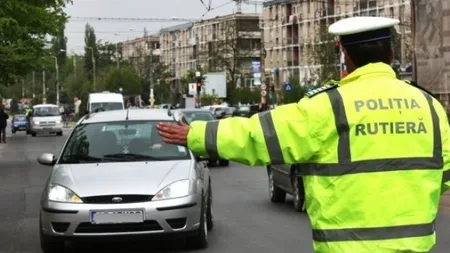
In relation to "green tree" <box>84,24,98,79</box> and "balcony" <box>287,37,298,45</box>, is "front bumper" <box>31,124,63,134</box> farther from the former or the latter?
"green tree" <box>84,24,98,79</box>

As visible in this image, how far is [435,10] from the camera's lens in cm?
2572

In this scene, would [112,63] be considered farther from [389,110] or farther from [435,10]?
[389,110]

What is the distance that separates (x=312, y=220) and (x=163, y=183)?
6449mm

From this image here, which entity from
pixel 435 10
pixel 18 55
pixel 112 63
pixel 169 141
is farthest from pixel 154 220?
pixel 112 63

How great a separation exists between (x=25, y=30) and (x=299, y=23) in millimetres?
85322

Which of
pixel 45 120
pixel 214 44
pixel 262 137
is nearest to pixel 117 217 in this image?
pixel 262 137

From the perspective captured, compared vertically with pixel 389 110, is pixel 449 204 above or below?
below

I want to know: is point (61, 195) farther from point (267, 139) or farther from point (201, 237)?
point (267, 139)

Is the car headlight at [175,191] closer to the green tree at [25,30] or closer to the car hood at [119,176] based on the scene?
the car hood at [119,176]

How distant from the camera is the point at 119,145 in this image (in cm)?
1138

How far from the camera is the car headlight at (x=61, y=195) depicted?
10.1m

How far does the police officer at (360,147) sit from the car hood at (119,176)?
6.19 meters

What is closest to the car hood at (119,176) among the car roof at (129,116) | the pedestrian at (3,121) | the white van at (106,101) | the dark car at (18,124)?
the car roof at (129,116)

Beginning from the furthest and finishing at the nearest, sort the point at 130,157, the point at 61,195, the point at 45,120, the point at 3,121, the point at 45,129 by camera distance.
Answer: the point at 45,129 → the point at 45,120 → the point at 3,121 → the point at 130,157 → the point at 61,195
